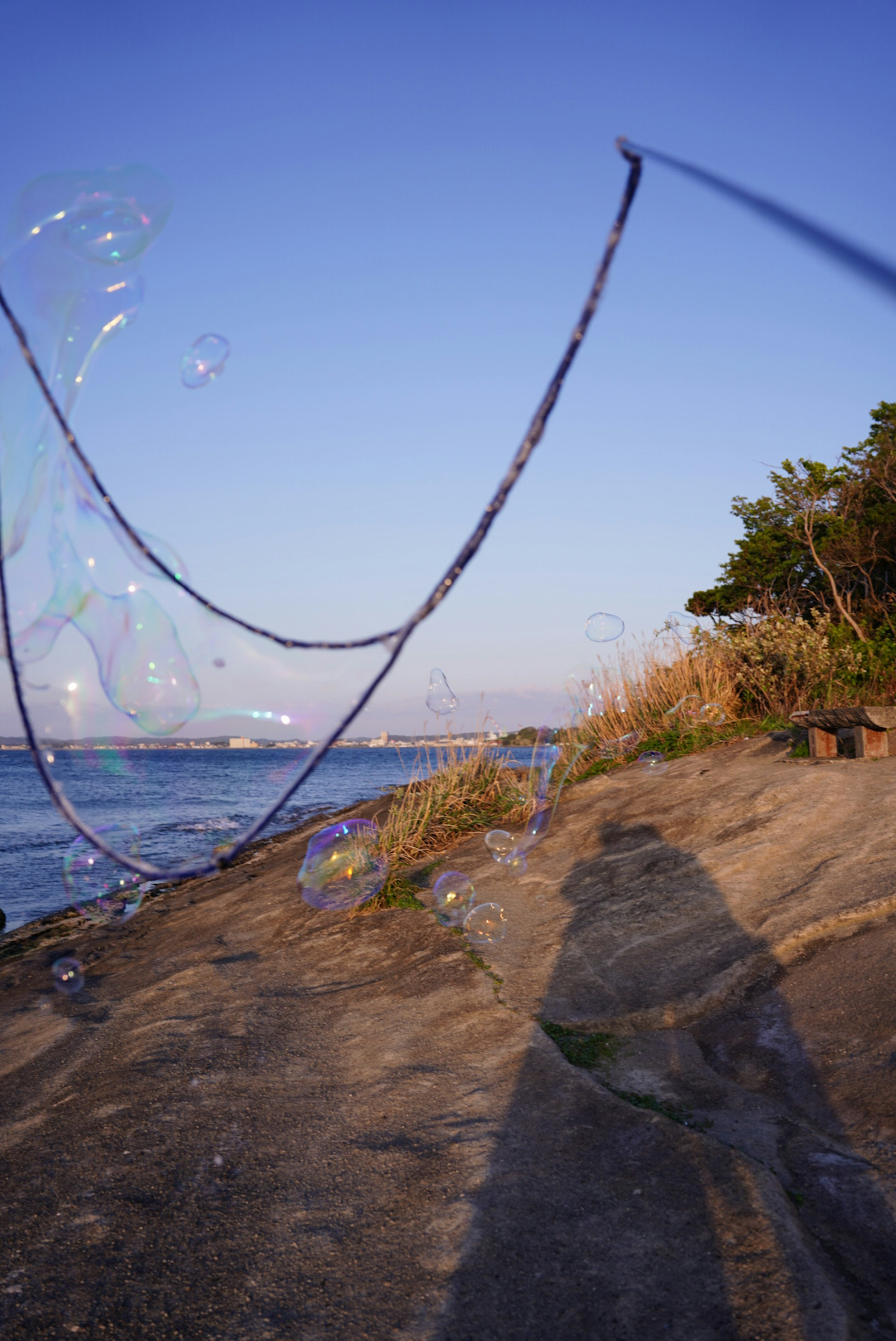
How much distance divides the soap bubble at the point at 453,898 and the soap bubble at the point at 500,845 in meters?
0.45

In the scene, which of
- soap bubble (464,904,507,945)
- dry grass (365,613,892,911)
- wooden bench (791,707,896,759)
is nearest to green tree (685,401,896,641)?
dry grass (365,613,892,911)

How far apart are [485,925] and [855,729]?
392 centimetres

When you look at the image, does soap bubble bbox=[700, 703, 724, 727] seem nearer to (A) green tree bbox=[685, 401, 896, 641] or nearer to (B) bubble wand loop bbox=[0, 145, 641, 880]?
(A) green tree bbox=[685, 401, 896, 641]

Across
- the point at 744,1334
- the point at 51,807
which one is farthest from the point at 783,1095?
the point at 51,807

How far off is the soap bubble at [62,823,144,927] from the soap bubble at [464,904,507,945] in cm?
349

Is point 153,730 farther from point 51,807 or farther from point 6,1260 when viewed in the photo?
point 51,807

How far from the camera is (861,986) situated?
11.7ft

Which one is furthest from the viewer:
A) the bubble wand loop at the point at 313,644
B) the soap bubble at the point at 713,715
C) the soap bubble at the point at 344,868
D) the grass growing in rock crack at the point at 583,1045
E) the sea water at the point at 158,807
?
the sea water at the point at 158,807

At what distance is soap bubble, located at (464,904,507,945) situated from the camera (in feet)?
16.5

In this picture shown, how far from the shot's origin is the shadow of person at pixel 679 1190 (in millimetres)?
2037

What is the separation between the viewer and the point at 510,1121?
9.79ft

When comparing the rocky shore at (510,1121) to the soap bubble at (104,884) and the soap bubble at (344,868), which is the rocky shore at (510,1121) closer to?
the soap bubble at (344,868)

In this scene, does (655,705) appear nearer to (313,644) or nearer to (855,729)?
(855,729)

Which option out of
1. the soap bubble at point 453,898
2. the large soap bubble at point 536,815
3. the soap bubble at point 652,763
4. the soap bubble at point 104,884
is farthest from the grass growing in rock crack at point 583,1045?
the soap bubble at point 104,884
